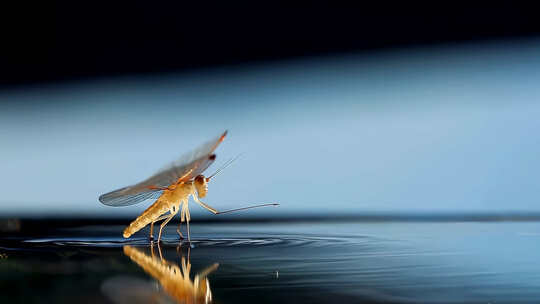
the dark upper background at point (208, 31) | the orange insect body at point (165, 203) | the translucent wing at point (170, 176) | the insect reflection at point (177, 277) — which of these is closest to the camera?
the insect reflection at point (177, 277)

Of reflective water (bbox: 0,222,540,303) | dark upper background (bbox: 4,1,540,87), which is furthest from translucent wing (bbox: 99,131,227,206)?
dark upper background (bbox: 4,1,540,87)

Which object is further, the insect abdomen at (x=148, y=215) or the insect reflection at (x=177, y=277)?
the insect abdomen at (x=148, y=215)

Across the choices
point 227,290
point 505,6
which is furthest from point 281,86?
point 227,290

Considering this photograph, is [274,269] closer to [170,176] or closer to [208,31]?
[170,176]

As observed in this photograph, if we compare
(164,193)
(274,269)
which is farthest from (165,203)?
(274,269)

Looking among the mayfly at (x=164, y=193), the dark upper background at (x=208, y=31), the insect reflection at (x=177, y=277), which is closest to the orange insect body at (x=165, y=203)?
the mayfly at (x=164, y=193)

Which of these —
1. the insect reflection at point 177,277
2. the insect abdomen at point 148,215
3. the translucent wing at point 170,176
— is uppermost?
the translucent wing at point 170,176

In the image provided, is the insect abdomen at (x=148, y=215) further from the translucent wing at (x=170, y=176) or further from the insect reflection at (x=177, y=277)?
the insect reflection at (x=177, y=277)
